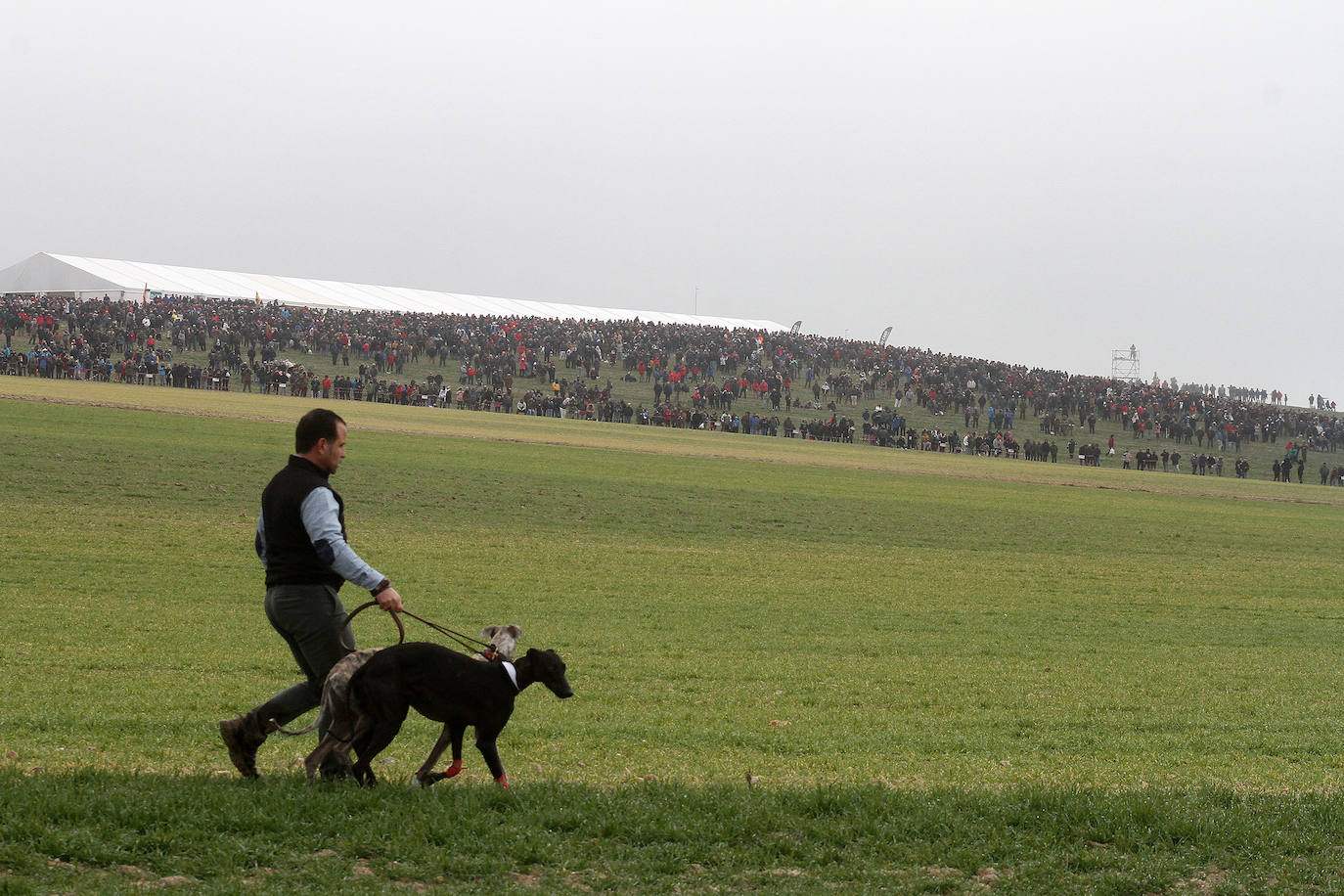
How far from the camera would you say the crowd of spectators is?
66625 mm

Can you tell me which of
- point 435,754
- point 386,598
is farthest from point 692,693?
point 386,598

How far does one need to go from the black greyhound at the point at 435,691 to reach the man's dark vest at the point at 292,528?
582mm

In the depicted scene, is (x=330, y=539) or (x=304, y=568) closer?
(x=330, y=539)

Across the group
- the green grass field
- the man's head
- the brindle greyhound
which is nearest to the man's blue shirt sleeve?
the man's head

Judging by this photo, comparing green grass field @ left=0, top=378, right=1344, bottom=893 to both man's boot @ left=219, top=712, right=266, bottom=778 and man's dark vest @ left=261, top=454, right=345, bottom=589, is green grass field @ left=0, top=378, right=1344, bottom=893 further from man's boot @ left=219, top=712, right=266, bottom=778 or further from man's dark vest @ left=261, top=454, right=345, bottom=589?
man's dark vest @ left=261, top=454, right=345, bottom=589

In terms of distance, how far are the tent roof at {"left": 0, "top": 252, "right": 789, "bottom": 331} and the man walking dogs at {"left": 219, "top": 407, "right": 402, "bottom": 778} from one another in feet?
299

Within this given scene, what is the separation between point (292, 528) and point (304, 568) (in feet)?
0.76

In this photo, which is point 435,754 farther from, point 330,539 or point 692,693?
point 692,693

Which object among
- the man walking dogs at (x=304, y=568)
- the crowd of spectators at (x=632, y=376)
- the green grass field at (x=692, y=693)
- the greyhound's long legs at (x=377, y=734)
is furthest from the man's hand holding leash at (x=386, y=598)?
the crowd of spectators at (x=632, y=376)

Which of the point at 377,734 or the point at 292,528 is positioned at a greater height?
the point at 292,528

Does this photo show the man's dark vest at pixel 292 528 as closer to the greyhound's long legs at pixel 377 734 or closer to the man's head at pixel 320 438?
the man's head at pixel 320 438

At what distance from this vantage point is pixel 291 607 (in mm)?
7055

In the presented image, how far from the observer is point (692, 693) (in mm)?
12391

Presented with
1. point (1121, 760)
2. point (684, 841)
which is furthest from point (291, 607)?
point (1121, 760)
